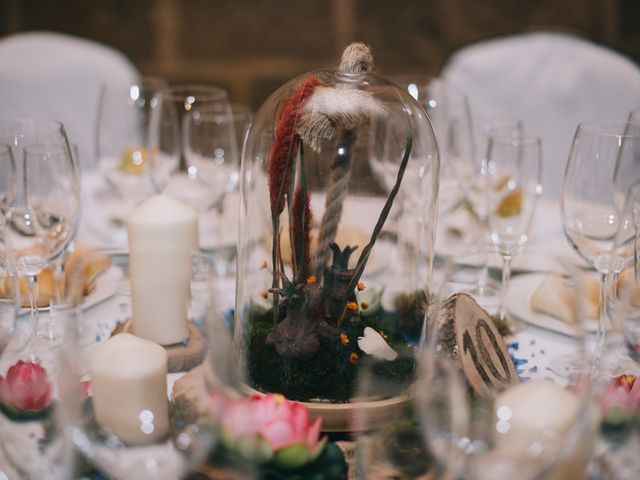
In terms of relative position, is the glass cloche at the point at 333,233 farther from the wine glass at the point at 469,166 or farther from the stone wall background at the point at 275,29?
the stone wall background at the point at 275,29

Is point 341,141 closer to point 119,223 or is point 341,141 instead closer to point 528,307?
point 528,307

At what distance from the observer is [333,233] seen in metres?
0.98

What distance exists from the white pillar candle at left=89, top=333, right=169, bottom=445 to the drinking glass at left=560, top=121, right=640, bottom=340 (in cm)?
60

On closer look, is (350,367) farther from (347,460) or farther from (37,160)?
(37,160)

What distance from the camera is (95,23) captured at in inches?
128

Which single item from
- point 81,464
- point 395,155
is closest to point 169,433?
point 81,464

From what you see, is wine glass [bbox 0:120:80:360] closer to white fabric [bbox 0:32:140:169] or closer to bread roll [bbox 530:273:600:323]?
bread roll [bbox 530:273:600:323]

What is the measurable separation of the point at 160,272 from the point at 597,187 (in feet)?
2.01

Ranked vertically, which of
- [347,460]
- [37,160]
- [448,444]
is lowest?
[347,460]

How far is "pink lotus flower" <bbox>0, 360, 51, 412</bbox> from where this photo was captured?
692 mm

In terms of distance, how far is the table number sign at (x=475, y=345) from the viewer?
753mm

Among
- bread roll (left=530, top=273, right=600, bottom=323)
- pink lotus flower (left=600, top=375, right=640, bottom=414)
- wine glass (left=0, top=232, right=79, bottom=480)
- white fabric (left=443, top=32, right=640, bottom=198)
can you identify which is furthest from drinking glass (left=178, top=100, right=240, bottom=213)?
white fabric (left=443, top=32, right=640, bottom=198)

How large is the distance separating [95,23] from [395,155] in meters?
2.52

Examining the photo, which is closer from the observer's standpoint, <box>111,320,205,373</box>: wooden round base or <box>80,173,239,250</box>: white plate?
<box>111,320,205,373</box>: wooden round base
